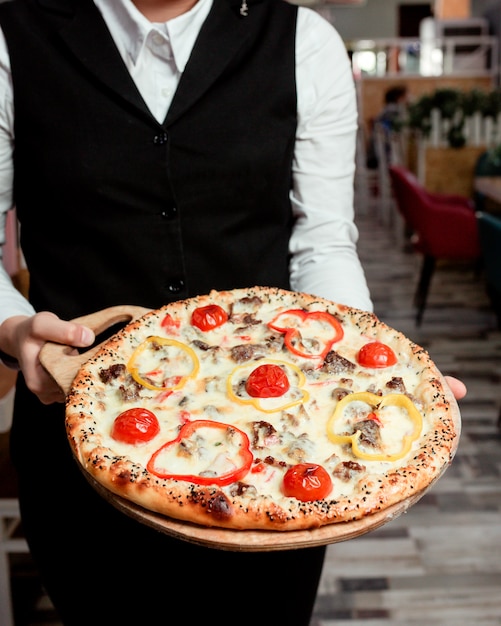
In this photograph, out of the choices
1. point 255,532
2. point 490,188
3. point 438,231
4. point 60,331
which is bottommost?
point 438,231

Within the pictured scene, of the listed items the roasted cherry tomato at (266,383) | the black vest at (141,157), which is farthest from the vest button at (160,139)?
the roasted cherry tomato at (266,383)

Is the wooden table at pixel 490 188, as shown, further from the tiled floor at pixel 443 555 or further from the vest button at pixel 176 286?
the vest button at pixel 176 286

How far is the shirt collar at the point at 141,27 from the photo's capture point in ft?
4.92

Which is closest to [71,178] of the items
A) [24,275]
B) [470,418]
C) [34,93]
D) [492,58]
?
[34,93]

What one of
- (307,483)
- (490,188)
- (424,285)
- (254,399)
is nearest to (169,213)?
(254,399)

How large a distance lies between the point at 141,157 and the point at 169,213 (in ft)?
0.41

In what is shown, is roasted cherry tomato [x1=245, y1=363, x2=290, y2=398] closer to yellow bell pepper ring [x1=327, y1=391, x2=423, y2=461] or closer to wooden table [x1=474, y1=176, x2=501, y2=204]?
yellow bell pepper ring [x1=327, y1=391, x2=423, y2=461]

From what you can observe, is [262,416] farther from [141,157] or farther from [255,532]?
[141,157]

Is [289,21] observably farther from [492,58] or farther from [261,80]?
[492,58]

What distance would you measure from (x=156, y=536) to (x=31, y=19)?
110 centimetres

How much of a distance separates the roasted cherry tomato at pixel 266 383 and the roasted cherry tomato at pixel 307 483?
216mm

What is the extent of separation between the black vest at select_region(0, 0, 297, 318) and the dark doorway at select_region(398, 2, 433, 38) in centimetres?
2065

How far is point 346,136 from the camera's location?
1628mm

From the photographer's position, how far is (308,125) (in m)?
1.59
